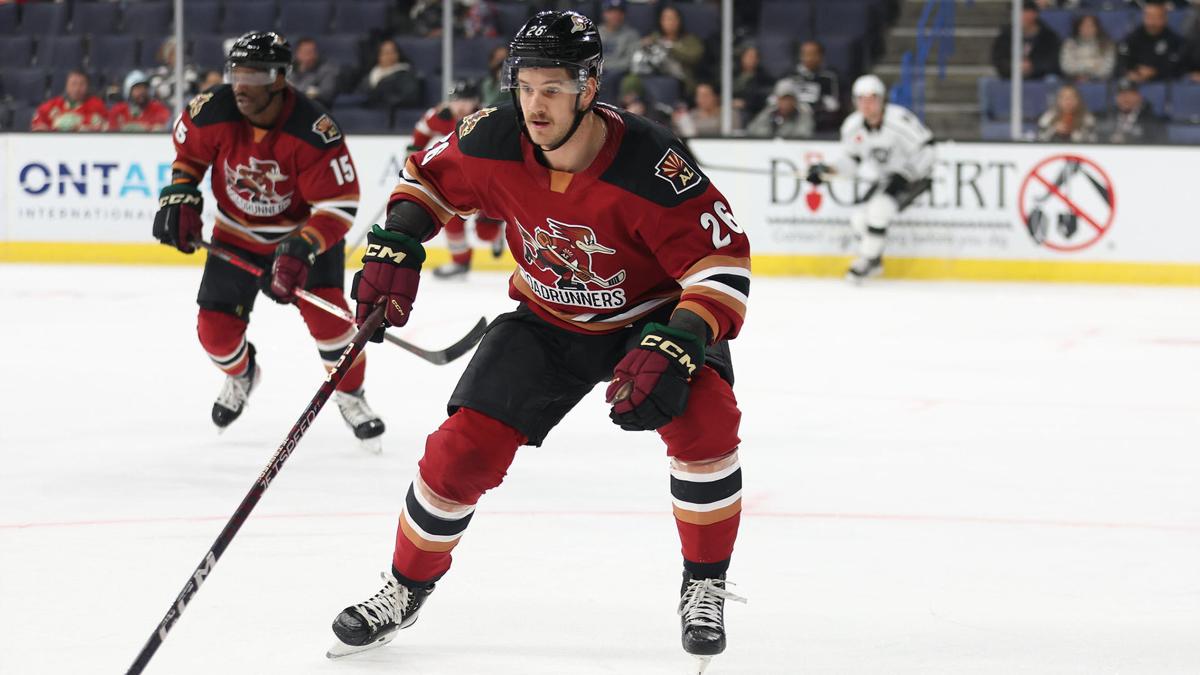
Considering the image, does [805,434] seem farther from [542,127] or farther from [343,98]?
[343,98]

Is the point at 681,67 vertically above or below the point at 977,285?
above

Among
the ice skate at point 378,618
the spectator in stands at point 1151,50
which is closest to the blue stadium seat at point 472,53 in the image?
the spectator in stands at point 1151,50

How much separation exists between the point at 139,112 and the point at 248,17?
39.3 inches

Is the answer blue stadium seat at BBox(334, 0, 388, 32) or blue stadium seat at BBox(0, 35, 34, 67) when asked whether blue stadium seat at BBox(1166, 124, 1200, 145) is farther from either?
blue stadium seat at BBox(0, 35, 34, 67)

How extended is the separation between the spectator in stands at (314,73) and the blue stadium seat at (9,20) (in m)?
1.81

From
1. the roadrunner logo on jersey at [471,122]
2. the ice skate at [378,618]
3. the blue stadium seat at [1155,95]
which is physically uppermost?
the roadrunner logo on jersey at [471,122]

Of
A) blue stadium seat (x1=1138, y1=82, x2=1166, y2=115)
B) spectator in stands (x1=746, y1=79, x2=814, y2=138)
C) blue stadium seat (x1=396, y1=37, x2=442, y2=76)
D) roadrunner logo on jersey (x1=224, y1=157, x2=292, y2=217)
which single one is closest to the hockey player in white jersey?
spectator in stands (x1=746, y1=79, x2=814, y2=138)

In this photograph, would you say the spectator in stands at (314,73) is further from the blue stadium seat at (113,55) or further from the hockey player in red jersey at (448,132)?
the hockey player in red jersey at (448,132)

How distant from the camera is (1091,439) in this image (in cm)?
479

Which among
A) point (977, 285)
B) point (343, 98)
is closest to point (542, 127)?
point (977, 285)

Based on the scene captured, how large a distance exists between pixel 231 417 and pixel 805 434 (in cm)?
167

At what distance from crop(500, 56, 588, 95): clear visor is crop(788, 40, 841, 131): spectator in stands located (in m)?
7.01

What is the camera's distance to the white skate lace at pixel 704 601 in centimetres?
261

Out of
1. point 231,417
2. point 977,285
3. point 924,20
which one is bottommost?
point 977,285
